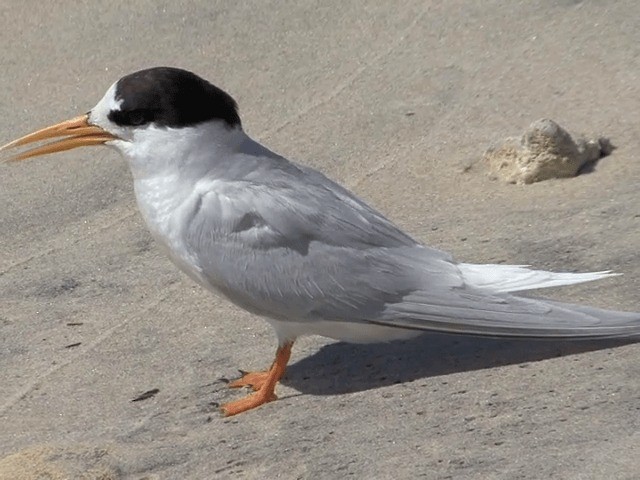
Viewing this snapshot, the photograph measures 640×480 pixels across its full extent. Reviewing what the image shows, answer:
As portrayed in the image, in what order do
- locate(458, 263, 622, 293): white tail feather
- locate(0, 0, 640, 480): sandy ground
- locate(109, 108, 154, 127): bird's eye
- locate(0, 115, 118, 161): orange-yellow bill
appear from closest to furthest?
locate(0, 0, 640, 480): sandy ground, locate(458, 263, 622, 293): white tail feather, locate(109, 108, 154, 127): bird's eye, locate(0, 115, 118, 161): orange-yellow bill

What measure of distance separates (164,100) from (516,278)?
124 centimetres

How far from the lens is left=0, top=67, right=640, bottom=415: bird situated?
4023 millimetres

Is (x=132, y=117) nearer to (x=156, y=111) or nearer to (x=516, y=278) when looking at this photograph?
(x=156, y=111)

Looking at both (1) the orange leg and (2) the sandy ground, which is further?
(1) the orange leg

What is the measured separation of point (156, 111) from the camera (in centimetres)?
411

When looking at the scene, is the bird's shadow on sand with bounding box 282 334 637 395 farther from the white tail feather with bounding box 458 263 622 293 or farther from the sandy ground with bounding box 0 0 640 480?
the white tail feather with bounding box 458 263 622 293

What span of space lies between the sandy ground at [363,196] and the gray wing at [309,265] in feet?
0.78

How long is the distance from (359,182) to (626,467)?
2815 millimetres

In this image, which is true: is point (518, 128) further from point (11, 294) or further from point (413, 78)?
point (11, 294)

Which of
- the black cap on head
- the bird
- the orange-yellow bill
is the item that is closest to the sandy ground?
the bird

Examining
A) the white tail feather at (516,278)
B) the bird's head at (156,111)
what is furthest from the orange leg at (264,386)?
the bird's head at (156,111)

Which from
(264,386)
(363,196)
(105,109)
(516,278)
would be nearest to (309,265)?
(264,386)

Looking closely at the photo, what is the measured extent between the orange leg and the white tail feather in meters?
0.64

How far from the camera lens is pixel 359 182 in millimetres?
5777
